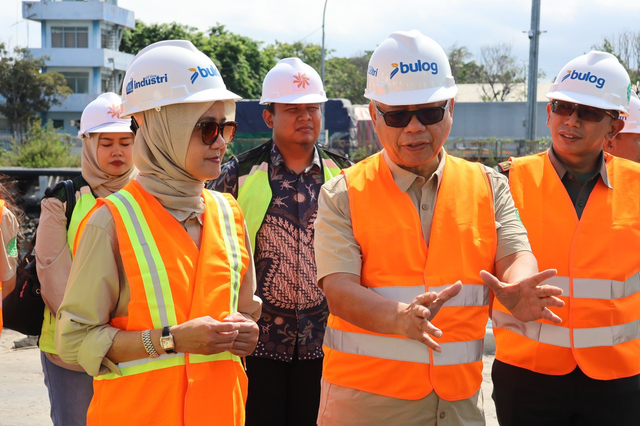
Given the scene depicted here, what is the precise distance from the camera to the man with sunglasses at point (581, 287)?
12.3 feet

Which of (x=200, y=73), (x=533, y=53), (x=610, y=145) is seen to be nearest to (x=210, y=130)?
(x=200, y=73)

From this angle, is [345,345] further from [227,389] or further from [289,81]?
[289,81]

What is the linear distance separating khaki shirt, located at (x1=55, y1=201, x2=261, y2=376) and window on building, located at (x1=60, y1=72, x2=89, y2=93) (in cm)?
6479

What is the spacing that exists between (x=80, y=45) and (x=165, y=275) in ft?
218

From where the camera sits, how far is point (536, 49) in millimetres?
20266

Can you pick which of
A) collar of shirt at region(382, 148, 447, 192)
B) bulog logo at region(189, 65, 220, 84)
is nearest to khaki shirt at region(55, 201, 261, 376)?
bulog logo at region(189, 65, 220, 84)

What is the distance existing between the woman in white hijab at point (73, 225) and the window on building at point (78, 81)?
62.6 metres

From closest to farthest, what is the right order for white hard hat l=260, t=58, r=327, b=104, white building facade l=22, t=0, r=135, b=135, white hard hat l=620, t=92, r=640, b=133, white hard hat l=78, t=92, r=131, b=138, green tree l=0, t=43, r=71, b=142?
1. white hard hat l=78, t=92, r=131, b=138
2. white hard hat l=260, t=58, r=327, b=104
3. white hard hat l=620, t=92, r=640, b=133
4. green tree l=0, t=43, r=71, b=142
5. white building facade l=22, t=0, r=135, b=135

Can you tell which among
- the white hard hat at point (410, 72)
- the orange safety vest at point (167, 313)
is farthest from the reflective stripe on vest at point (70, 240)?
the white hard hat at point (410, 72)

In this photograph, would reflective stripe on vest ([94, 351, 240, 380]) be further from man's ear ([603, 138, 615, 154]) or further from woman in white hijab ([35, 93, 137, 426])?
man's ear ([603, 138, 615, 154])

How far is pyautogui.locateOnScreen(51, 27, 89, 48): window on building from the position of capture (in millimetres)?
64625

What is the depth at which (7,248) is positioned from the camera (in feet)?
15.4

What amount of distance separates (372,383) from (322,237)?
2.05 ft

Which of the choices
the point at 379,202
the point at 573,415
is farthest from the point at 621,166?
the point at 379,202
